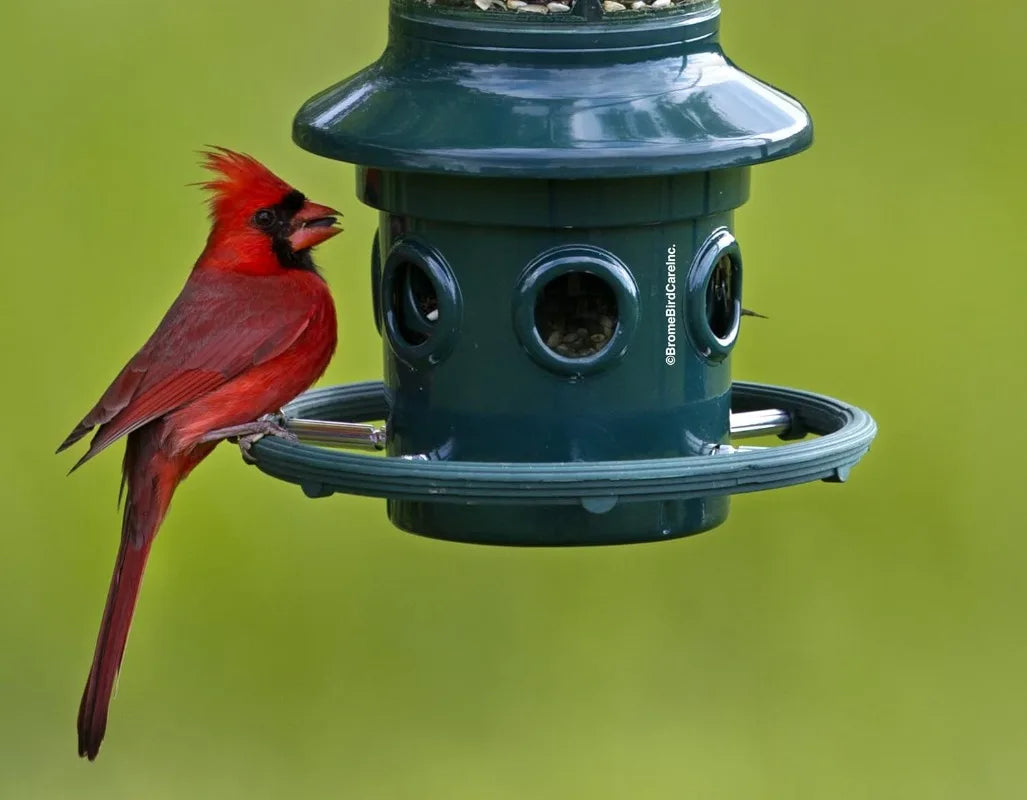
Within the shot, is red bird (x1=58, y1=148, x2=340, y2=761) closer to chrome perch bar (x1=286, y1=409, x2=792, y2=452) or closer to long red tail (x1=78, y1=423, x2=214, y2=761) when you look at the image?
long red tail (x1=78, y1=423, x2=214, y2=761)

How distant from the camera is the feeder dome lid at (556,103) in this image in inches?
260

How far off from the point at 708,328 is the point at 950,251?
4.01 m

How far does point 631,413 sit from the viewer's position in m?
7.03

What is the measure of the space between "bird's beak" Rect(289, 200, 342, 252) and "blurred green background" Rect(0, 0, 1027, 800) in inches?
101

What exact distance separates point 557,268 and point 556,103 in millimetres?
410

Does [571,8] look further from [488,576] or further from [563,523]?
[488,576]

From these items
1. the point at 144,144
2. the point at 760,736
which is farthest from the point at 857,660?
the point at 144,144

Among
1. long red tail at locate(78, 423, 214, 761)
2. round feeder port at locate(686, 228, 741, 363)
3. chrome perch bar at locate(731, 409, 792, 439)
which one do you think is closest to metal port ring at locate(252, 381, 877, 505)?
round feeder port at locate(686, 228, 741, 363)

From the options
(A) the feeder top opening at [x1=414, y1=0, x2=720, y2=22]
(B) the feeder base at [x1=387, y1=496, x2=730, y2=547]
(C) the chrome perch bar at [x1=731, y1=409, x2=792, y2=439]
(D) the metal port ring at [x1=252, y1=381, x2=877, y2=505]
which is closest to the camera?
(D) the metal port ring at [x1=252, y1=381, x2=877, y2=505]

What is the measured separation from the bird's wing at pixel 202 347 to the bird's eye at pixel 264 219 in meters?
0.14

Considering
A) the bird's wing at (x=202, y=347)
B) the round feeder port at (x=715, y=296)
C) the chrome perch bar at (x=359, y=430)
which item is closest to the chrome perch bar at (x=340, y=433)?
the chrome perch bar at (x=359, y=430)

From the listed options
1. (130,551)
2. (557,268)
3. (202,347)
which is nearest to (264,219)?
(202,347)

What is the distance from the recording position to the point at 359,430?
7.38 m

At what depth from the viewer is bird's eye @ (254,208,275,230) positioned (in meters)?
7.76
